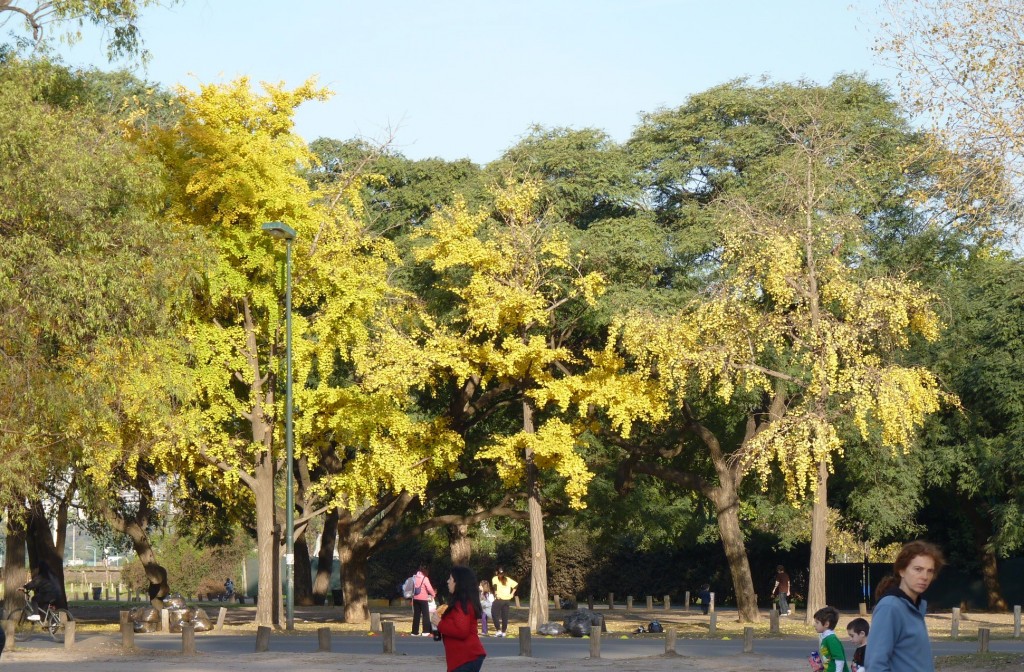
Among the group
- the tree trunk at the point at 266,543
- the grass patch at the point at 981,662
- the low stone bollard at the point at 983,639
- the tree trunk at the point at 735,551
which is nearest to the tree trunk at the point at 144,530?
the tree trunk at the point at 266,543

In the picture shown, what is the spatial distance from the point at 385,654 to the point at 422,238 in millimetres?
16318

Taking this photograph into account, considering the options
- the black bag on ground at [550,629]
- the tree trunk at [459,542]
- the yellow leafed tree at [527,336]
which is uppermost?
the yellow leafed tree at [527,336]

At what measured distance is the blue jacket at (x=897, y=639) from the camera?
22.4ft

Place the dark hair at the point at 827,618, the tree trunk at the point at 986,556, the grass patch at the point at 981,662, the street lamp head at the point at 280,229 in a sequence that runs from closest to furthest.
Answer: the dark hair at the point at 827,618 → the grass patch at the point at 981,662 → the street lamp head at the point at 280,229 → the tree trunk at the point at 986,556

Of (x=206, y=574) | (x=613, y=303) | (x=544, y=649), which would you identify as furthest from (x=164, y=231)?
(x=206, y=574)

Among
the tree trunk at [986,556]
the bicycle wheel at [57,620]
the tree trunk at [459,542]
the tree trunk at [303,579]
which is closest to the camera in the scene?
the bicycle wheel at [57,620]

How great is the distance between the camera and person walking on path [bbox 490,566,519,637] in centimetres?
3183

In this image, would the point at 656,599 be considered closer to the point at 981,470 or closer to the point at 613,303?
the point at 981,470

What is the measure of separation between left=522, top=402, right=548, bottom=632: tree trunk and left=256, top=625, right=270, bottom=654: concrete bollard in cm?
998

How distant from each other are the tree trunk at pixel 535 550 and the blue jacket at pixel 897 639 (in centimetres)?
2737

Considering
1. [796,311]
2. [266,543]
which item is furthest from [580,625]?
[796,311]

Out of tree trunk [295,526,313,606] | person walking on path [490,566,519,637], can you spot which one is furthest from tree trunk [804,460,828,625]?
tree trunk [295,526,313,606]

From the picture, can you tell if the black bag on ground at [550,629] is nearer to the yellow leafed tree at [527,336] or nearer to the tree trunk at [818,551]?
the yellow leafed tree at [527,336]

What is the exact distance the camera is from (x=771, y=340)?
1305 inches
